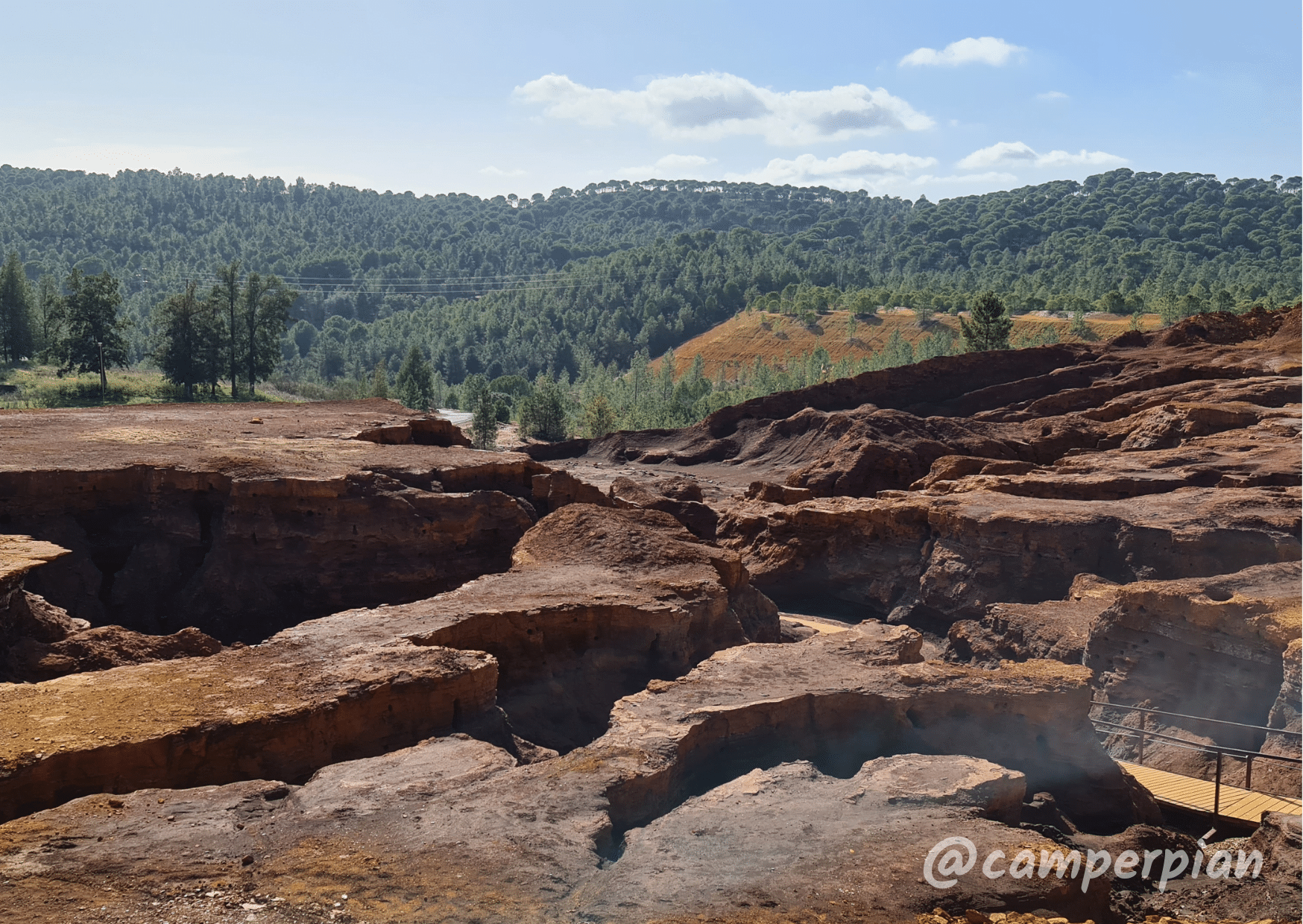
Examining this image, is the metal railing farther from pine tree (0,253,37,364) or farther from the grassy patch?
pine tree (0,253,37,364)

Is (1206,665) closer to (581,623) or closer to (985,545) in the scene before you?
(985,545)

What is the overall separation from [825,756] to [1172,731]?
756 cm

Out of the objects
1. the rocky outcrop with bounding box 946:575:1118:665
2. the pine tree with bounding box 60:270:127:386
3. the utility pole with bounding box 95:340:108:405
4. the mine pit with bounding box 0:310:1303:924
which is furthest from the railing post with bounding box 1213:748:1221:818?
the pine tree with bounding box 60:270:127:386

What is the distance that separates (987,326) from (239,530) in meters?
54.4

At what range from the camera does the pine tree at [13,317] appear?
5538cm

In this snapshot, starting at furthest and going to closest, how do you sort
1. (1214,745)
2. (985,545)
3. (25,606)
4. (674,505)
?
1. (674,505)
2. (985,545)
3. (1214,745)
4. (25,606)

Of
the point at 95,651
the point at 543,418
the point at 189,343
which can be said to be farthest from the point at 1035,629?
the point at 543,418

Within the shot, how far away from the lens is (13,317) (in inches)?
2185

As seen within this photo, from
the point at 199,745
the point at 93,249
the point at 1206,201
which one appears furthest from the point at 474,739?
the point at 1206,201

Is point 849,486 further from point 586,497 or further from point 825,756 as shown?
point 825,756

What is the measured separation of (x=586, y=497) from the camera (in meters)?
24.0

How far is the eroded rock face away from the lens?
60.9ft

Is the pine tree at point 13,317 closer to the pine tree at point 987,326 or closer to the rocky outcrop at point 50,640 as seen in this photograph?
the rocky outcrop at point 50,640
